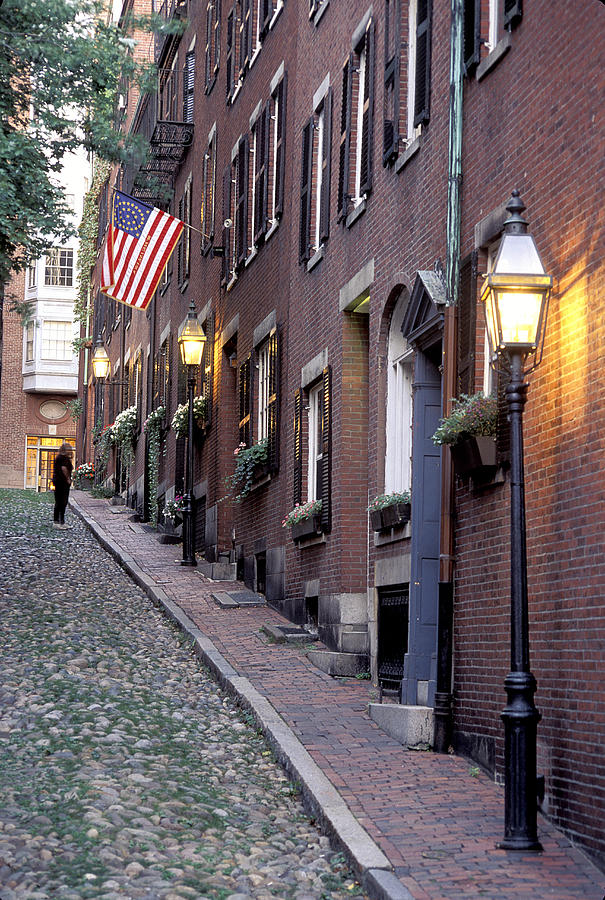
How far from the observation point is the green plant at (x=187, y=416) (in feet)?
76.9

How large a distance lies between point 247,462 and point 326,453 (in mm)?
4008

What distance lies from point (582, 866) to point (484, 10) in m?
6.26

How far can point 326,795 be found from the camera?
338 inches

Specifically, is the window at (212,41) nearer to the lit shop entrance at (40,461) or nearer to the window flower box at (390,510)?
the window flower box at (390,510)

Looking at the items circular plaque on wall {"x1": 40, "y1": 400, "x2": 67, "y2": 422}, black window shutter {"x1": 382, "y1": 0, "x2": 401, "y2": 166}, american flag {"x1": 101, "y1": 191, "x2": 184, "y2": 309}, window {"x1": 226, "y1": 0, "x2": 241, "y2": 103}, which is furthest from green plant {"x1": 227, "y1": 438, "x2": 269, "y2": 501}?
circular plaque on wall {"x1": 40, "y1": 400, "x2": 67, "y2": 422}

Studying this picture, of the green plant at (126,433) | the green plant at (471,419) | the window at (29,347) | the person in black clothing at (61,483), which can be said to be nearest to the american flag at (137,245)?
the person in black clothing at (61,483)

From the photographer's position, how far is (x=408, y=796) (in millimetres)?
8758

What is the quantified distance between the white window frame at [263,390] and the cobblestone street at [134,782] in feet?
14.8

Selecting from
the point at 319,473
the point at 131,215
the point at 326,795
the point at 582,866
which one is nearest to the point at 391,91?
the point at 319,473

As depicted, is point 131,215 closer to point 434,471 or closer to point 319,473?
point 319,473

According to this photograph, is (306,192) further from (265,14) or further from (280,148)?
(265,14)

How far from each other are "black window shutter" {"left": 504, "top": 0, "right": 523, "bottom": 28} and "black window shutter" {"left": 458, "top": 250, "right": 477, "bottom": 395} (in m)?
1.62

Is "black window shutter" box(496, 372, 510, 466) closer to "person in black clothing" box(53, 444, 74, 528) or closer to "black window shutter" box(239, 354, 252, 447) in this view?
"black window shutter" box(239, 354, 252, 447)

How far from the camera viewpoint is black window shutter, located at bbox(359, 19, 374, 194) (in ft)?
45.0
